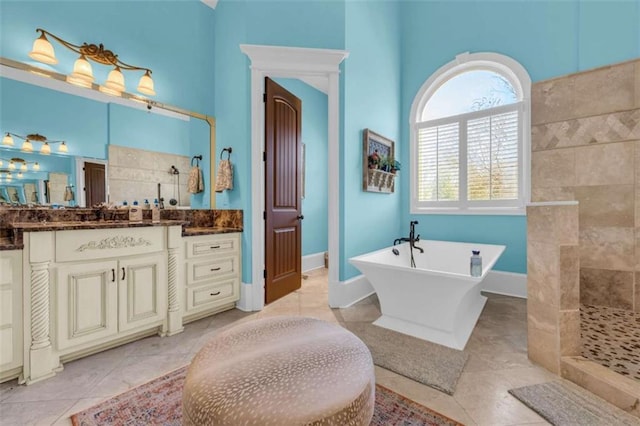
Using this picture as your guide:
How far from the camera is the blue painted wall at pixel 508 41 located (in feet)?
8.70

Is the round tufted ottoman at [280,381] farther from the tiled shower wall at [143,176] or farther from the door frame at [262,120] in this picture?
the tiled shower wall at [143,176]

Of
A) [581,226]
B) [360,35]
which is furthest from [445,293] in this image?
[360,35]

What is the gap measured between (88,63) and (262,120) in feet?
4.71

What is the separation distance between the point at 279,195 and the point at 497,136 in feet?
8.83

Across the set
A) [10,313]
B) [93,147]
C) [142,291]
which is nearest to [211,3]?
[93,147]

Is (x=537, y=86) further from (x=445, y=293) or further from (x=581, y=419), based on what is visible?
(x=581, y=419)

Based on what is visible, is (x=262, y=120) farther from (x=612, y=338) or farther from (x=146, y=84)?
(x=612, y=338)

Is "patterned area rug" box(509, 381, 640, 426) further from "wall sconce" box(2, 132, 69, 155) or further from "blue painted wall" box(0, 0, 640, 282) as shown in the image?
"wall sconce" box(2, 132, 69, 155)

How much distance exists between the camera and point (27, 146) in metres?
2.00

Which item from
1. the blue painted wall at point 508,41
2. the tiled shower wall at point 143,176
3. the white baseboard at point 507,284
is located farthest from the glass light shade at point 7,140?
the white baseboard at point 507,284

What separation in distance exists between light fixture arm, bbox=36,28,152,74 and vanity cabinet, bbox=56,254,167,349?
172 cm

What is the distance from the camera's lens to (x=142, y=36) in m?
2.58

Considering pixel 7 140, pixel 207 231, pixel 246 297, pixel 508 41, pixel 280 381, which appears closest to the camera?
pixel 280 381

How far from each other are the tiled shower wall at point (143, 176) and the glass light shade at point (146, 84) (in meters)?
0.56
